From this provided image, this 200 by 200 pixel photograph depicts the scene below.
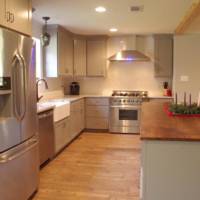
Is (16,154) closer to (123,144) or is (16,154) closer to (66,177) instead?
(66,177)

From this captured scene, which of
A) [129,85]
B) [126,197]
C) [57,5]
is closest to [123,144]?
[129,85]

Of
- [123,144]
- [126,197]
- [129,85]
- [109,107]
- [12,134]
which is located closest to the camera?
[12,134]

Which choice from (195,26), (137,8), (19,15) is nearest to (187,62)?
(195,26)

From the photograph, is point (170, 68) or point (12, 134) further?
point (170, 68)

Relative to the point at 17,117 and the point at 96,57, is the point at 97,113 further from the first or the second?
the point at 17,117

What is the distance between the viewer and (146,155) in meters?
2.15

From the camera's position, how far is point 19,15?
2793mm

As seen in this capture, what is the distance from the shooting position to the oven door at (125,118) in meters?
6.33

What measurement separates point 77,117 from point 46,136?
6.29 feet

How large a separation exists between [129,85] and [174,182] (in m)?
4.88

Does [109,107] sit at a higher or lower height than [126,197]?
higher

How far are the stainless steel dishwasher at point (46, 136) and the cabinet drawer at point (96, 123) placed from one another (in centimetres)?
231

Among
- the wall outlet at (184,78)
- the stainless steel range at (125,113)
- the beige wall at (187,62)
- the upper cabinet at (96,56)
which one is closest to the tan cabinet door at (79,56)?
the upper cabinet at (96,56)

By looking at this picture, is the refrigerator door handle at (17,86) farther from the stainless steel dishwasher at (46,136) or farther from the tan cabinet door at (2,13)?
the stainless steel dishwasher at (46,136)
